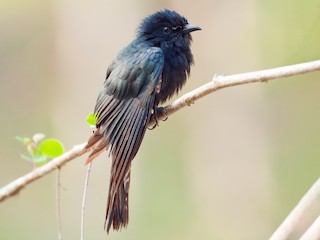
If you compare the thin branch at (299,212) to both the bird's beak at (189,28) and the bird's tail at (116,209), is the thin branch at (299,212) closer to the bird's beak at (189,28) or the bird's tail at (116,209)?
the bird's tail at (116,209)

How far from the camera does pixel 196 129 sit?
453 inches

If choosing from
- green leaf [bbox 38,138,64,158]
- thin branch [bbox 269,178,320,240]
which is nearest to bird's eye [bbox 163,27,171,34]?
green leaf [bbox 38,138,64,158]

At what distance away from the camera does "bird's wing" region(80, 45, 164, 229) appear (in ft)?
12.1

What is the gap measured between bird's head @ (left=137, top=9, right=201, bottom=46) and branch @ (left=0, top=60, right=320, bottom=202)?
0.74m

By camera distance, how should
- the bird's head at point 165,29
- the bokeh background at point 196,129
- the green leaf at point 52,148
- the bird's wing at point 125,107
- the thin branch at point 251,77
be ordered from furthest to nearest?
the bokeh background at point 196,129, the bird's head at point 165,29, the bird's wing at point 125,107, the green leaf at point 52,148, the thin branch at point 251,77

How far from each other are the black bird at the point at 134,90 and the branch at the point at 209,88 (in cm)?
15

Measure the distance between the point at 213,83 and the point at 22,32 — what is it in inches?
424

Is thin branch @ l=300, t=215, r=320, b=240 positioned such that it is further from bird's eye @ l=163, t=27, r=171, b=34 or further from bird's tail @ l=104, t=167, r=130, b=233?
bird's eye @ l=163, t=27, r=171, b=34

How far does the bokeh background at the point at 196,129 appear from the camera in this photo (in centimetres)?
1045

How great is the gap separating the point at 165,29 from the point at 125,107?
2.41 feet

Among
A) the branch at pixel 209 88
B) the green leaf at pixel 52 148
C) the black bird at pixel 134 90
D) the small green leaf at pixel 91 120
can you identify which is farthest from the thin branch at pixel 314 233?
the small green leaf at pixel 91 120

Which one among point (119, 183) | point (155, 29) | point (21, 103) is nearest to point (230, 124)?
point (21, 103)

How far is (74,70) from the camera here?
1173cm

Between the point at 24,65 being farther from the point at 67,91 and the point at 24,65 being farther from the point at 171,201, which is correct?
the point at 171,201
